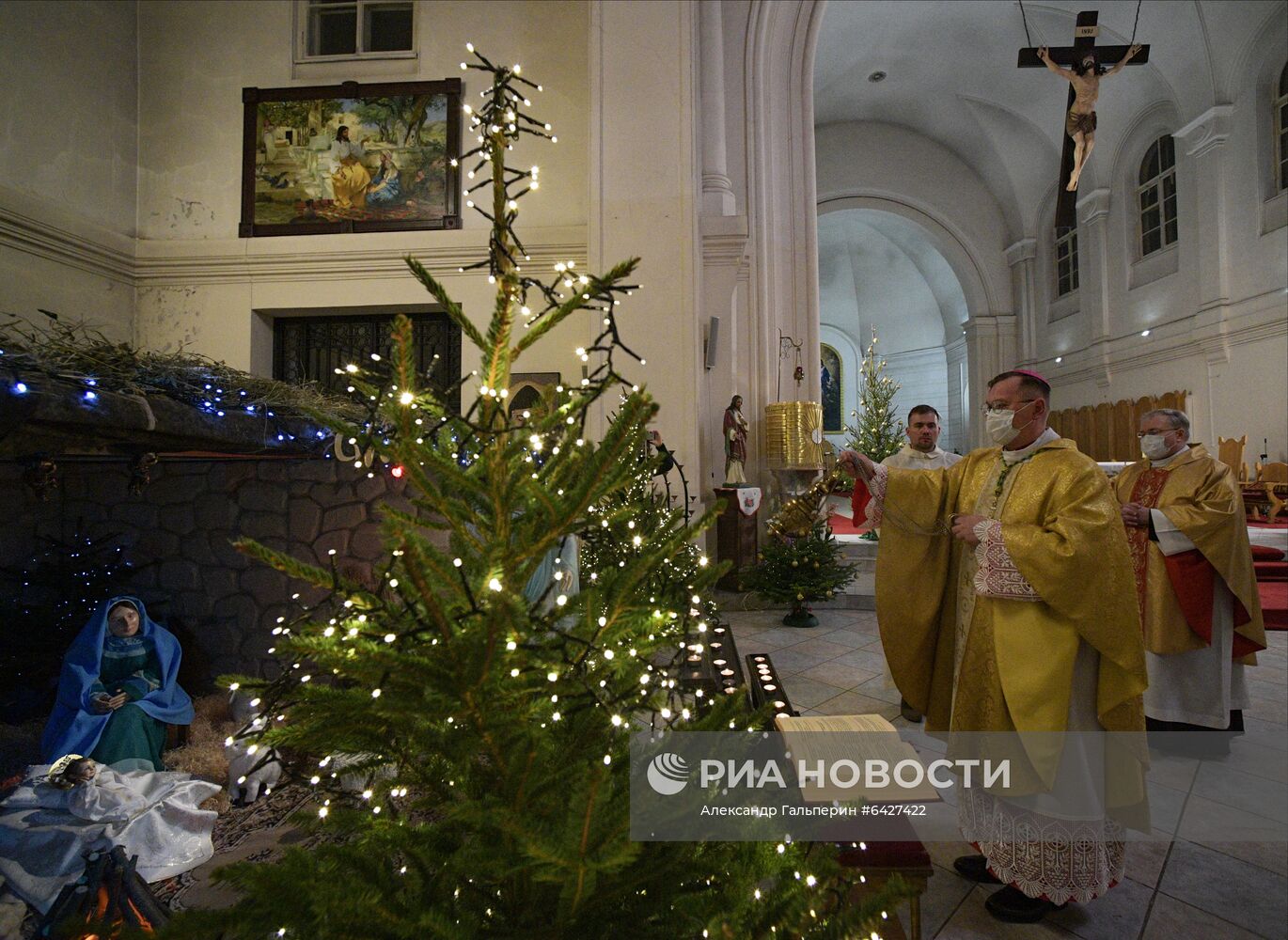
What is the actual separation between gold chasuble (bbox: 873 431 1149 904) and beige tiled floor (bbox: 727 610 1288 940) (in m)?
0.16

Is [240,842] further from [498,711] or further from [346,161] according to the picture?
[346,161]

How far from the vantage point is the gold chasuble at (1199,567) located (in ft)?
11.8

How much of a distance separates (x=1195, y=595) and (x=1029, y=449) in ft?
6.92

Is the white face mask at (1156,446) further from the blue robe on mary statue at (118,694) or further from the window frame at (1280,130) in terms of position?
the window frame at (1280,130)

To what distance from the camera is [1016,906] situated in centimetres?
232

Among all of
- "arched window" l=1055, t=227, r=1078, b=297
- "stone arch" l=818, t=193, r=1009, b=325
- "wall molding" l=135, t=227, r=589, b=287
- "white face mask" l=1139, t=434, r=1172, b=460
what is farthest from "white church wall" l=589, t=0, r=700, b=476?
"arched window" l=1055, t=227, r=1078, b=297

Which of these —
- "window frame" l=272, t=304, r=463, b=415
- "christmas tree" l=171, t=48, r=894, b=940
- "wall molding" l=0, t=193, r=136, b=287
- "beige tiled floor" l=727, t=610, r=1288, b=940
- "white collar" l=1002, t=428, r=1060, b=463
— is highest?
"wall molding" l=0, t=193, r=136, b=287

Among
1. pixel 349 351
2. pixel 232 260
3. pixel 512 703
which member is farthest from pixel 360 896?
pixel 232 260

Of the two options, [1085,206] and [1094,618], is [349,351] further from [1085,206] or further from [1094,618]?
[1085,206]

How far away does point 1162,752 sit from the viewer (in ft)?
12.0

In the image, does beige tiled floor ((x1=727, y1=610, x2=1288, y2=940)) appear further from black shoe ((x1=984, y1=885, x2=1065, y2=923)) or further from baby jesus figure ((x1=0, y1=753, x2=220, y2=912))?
baby jesus figure ((x1=0, y1=753, x2=220, y2=912))

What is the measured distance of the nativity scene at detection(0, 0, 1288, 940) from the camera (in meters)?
1.06

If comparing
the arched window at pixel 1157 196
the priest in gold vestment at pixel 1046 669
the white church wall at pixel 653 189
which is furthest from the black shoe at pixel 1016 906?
the arched window at pixel 1157 196

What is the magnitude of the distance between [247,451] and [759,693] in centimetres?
313
